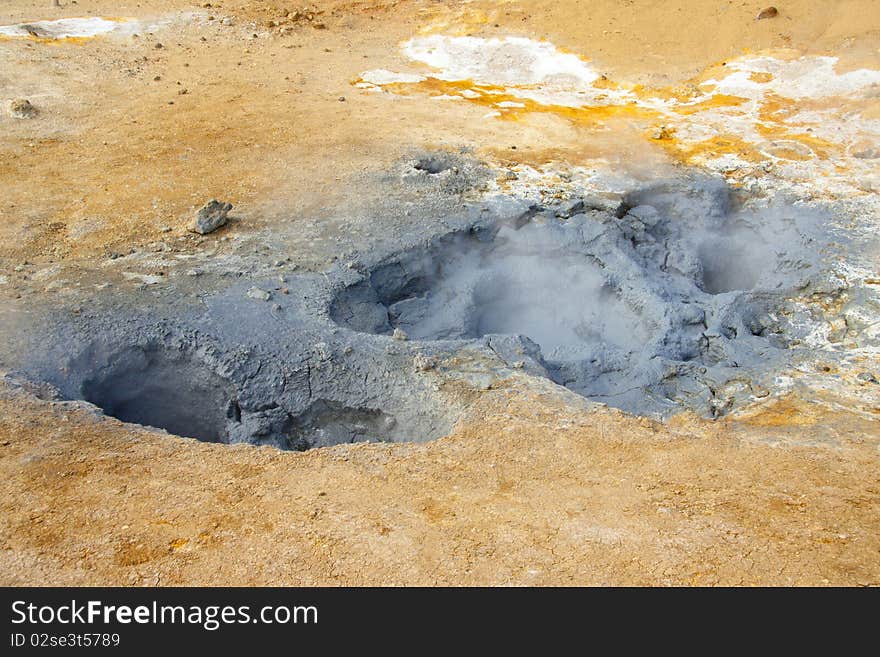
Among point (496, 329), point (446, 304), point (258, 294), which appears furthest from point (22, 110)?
point (496, 329)

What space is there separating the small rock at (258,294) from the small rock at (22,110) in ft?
16.5

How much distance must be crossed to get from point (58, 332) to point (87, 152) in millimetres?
3625

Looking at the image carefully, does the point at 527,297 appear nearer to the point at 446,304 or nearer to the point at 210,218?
the point at 446,304

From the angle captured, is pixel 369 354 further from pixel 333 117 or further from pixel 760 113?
pixel 760 113

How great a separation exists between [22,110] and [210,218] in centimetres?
392

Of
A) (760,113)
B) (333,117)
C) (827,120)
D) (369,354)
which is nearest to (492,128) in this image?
(333,117)

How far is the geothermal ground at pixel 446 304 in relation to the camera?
133 inches

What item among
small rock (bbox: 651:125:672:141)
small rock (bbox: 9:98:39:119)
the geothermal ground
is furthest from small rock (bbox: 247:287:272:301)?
small rock (bbox: 651:125:672:141)

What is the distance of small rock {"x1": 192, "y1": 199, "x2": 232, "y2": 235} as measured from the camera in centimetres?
623

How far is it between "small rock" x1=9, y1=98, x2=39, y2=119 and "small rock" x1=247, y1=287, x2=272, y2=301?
5040 millimetres

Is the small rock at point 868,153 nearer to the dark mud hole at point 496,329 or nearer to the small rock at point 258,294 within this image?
the dark mud hole at point 496,329

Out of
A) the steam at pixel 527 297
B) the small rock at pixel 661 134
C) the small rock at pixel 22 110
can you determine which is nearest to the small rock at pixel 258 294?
the steam at pixel 527 297

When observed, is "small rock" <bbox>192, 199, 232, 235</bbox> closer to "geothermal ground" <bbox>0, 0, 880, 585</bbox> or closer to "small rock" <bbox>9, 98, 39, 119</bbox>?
"geothermal ground" <bbox>0, 0, 880, 585</bbox>

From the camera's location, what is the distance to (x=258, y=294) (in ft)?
17.6
